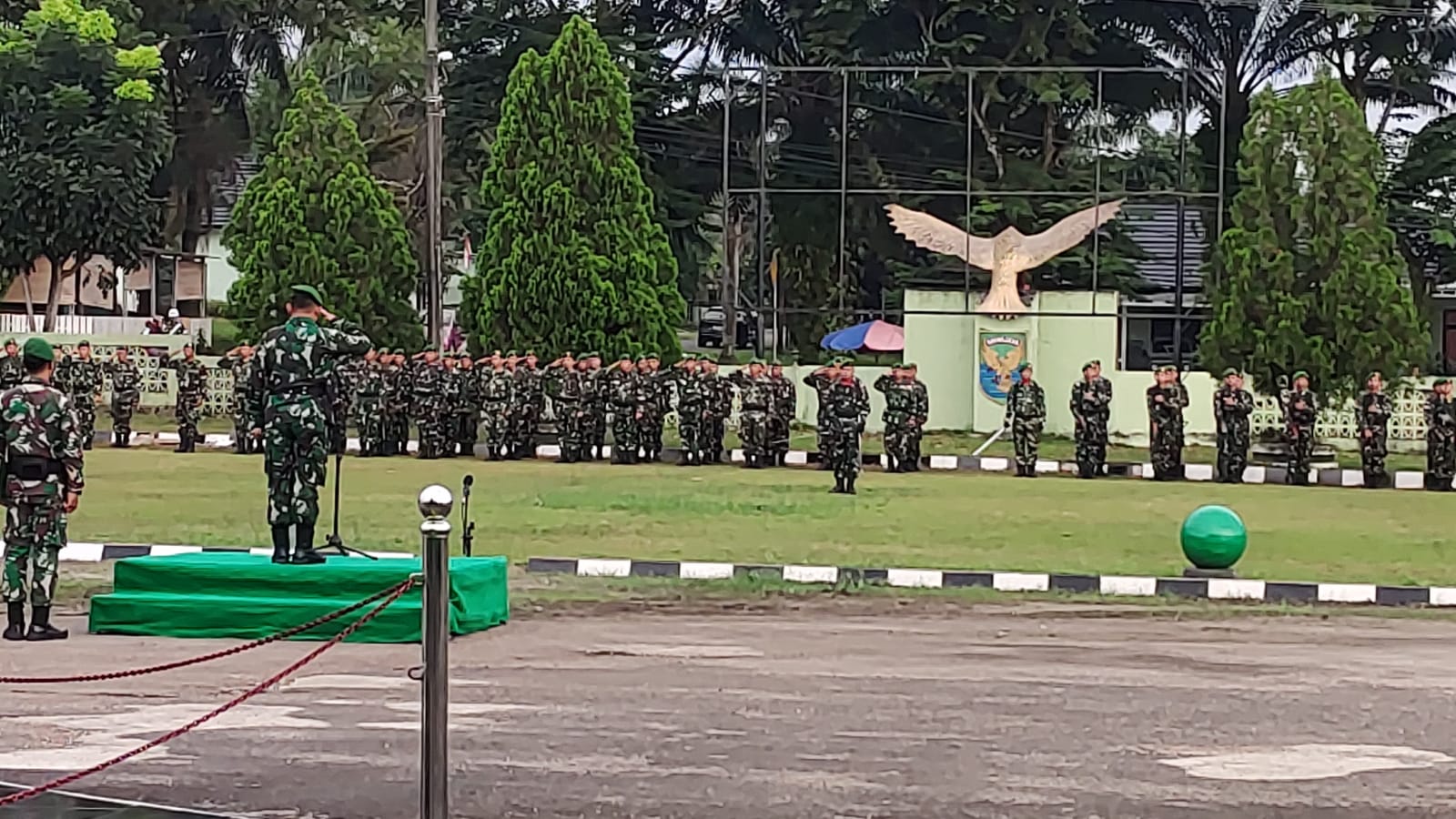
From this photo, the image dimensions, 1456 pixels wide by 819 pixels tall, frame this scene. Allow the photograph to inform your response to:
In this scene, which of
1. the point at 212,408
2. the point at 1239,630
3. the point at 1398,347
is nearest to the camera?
the point at 1239,630

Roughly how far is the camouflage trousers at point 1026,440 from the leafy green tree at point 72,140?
791 inches

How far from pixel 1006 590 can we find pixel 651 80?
30123 mm

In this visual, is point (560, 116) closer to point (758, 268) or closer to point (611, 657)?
point (758, 268)

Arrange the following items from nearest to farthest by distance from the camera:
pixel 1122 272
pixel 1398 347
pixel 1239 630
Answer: pixel 1239 630
pixel 1398 347
pixel 1122 272

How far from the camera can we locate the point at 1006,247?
111ft

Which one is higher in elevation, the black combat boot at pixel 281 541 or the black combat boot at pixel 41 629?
the black combat boot at pixel 281 541

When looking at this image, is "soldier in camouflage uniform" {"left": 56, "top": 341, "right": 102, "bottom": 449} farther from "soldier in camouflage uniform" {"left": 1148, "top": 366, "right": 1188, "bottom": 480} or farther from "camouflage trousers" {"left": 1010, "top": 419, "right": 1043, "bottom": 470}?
"soldier in camouflage uniform" {"left": 1148, "top": 366, "right": 1188, "bottom": 480}

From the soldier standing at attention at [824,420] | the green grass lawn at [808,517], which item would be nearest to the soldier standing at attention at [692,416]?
the green grass lawn at [808,517]

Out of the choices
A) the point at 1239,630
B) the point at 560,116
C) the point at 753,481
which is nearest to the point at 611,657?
the point at 1239,630

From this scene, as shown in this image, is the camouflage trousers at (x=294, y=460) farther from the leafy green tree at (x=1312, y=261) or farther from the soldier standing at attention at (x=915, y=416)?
the leafy green tree at (x=1312, y=261)

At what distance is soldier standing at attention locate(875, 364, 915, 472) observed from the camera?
86.6 feet

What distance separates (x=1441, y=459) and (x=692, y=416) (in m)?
9.42

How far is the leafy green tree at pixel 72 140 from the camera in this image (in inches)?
1529

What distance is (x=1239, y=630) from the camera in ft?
41.6
